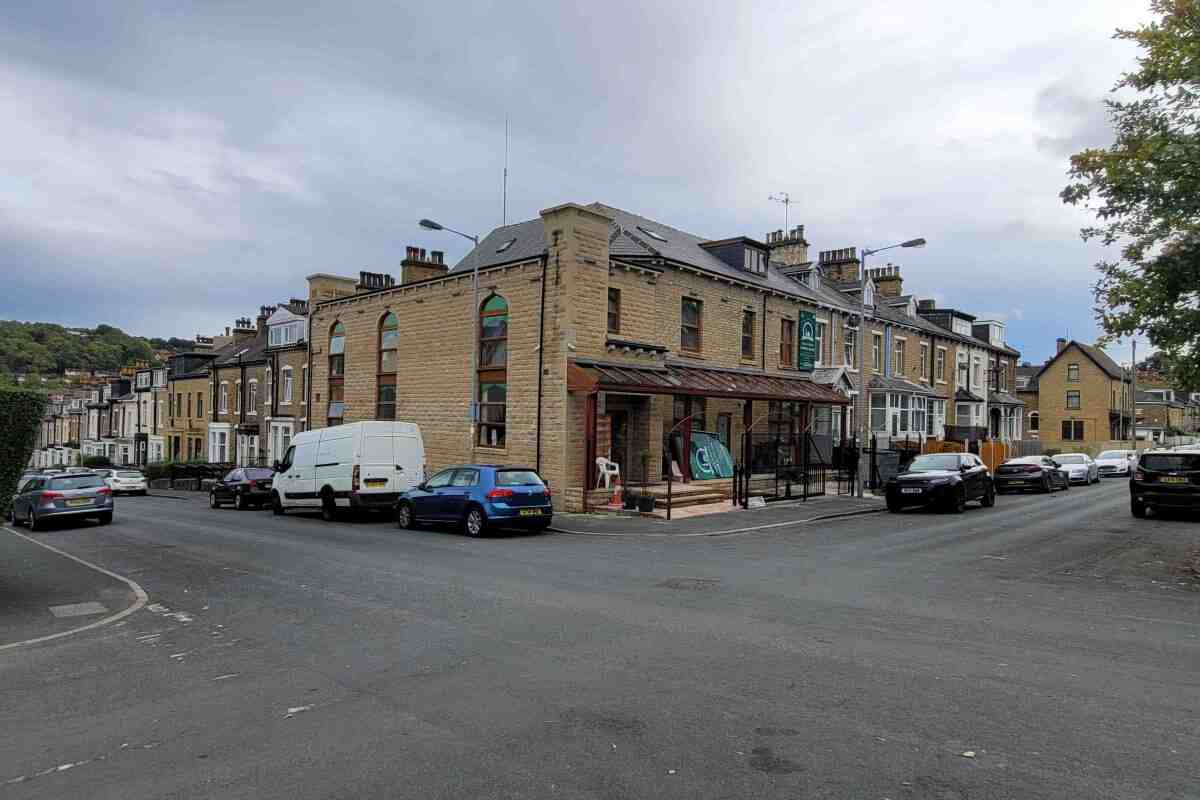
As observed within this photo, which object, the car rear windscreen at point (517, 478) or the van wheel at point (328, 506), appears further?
the van wheel at point (328, 506)

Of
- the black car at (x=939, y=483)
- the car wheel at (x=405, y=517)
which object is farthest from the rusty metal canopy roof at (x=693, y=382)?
the car wheel at (x=405, y=517)

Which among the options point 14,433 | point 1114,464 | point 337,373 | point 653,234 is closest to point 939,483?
point 653,234

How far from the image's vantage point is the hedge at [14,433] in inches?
379

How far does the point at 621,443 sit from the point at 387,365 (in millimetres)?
10511

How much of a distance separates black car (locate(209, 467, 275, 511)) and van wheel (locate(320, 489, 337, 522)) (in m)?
5.92

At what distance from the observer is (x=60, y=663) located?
704 centimetres

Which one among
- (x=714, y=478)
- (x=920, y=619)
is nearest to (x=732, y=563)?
(x=920, y=619)

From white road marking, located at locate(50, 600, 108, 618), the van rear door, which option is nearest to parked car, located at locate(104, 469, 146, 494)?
the van rear door

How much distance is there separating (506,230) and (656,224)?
6010mm

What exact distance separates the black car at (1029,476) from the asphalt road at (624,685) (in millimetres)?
18542

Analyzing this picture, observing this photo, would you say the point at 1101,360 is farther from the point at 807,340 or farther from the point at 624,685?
the point at 624,685

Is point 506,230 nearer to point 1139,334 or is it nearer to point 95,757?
point 1139,334

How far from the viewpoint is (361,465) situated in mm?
19547

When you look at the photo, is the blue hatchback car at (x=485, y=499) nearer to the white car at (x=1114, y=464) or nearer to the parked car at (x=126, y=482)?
Result: the parked car at (x=126, y=482)
